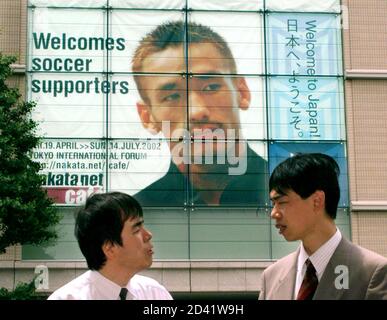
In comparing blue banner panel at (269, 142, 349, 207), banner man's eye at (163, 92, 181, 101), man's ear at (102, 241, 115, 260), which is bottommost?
man's ear at (102, 241, 115, 260)

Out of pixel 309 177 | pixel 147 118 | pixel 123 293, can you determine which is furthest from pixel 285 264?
pixel 147 118

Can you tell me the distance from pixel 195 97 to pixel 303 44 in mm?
1470

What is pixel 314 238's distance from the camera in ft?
3.85

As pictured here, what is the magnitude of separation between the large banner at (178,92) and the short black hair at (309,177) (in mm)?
7845

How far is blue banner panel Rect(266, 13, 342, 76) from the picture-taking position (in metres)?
9.41

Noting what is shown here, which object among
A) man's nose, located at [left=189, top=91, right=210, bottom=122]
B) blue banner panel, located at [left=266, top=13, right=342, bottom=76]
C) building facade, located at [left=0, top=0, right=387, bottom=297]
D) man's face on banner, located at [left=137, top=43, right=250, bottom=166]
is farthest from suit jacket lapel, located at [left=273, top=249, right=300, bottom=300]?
blue banner panel, located at [left=266, top=13, right=342, bottom=76]

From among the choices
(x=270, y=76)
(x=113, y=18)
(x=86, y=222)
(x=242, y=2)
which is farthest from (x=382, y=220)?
(x=86, y=222)

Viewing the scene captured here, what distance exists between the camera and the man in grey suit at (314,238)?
1127 mm

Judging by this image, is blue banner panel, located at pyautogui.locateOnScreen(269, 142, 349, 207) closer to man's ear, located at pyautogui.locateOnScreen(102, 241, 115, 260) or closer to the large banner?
the large banner

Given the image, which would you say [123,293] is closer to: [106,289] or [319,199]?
[106,289]

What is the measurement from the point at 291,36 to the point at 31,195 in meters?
3.96

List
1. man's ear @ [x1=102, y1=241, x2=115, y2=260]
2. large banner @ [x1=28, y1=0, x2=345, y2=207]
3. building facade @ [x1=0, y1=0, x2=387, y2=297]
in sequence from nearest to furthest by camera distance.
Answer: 1. man's ear @ [x1=102, y1=241, x2=115, y2=260]
2. building facade @ [x1=0, y1=0, x2=387, y2=297]
3. large banner @ [x1=28, y1=0, x2=345, y2=207]

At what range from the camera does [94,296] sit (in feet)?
3.89
